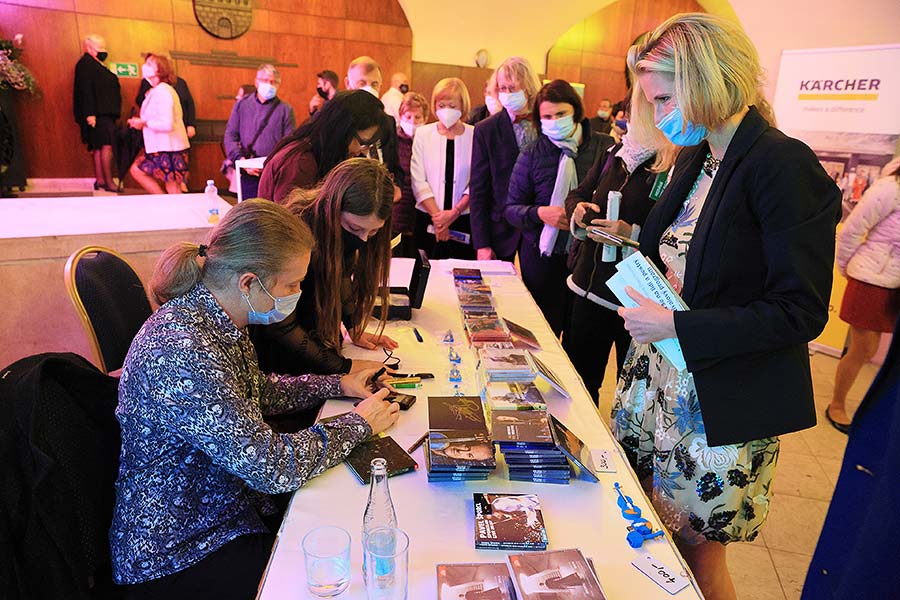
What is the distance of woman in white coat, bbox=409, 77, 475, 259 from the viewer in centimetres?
351

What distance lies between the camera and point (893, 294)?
3.04m

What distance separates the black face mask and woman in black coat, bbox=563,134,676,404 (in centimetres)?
78

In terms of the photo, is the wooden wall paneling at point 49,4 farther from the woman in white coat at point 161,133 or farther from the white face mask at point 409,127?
the white face mask at point 409,127

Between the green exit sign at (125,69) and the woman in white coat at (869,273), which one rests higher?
the green exit sign at (125,69)

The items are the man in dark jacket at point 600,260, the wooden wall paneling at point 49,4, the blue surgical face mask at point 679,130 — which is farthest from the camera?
the wooden wall paneling at point 49,4

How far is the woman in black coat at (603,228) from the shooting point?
83.3 inches

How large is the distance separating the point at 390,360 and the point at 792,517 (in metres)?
1.80

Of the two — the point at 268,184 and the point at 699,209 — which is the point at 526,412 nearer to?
the point at 699,209

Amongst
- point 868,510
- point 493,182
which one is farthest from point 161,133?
point 868,510

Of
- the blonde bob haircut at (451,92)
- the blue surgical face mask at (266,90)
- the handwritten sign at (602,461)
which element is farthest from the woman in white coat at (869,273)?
the blue surgical face mask at (266,90)

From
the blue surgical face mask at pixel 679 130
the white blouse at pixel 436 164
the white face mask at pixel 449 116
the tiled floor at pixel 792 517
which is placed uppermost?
the white face mask at pixel 449 116

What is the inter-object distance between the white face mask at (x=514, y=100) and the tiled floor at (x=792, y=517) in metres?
1.62

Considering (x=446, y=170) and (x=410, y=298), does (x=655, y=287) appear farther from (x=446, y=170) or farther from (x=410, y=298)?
(x=446, y=170)

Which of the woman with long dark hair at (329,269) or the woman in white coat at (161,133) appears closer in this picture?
the woman with long dark hair at (329,269)
